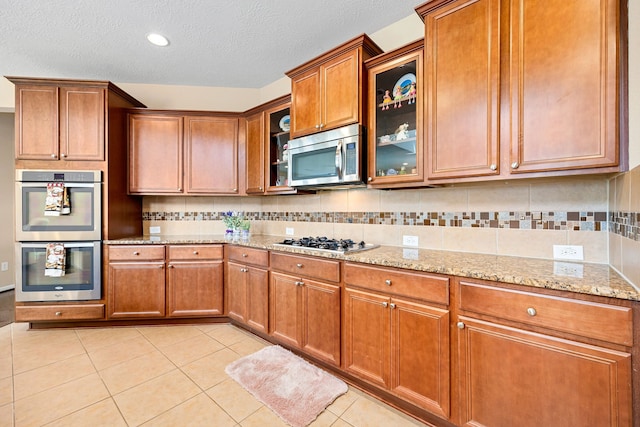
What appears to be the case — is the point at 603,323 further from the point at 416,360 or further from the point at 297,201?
the point at 297,201

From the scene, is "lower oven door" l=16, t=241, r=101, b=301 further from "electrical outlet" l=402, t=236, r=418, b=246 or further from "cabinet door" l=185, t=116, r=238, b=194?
"electrical outlet" l=402, t=236, r=418, b=246

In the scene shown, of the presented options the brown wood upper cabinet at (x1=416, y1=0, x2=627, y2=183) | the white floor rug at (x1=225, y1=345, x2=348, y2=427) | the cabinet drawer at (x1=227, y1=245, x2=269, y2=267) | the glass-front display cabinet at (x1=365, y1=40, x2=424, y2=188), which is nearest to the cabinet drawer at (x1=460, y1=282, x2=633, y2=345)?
the brown wood upper cabinet at (x1=416, y1=0, x2=627, y2=183)

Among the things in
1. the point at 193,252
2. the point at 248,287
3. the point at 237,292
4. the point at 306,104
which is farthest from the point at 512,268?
the point at 193,252

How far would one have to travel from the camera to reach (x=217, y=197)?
3484mm

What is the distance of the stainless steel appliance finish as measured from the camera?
2611 mm

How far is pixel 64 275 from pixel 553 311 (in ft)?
A: 12.3

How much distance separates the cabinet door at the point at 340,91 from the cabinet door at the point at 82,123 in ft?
7.27

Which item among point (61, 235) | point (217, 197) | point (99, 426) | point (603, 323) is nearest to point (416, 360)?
point (603, 323)

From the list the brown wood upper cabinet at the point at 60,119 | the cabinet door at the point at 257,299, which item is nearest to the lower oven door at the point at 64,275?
the brown wood upper cabinet at the point at 60,119

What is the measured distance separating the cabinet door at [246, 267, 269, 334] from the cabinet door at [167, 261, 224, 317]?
16.9 inches

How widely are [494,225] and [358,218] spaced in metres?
1.07

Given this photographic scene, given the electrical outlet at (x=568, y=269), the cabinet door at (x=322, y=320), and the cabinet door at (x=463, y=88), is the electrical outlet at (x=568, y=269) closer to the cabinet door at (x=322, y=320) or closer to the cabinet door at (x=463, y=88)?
the cabinet door at (x=463, y=88)

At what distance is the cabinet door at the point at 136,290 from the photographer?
2.76 metres

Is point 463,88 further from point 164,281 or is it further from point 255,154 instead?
point 164,281
